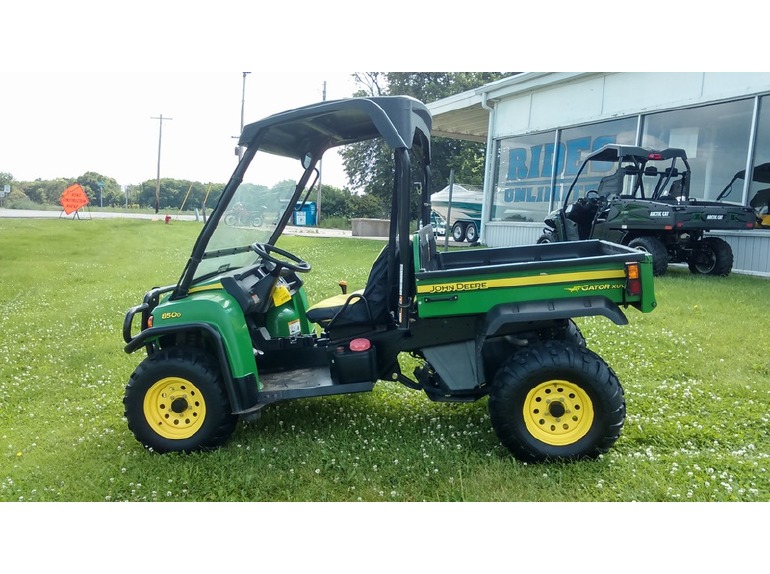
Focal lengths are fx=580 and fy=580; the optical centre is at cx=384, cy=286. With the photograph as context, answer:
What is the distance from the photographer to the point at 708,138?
39.1 ft

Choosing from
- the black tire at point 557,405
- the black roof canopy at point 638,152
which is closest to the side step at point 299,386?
the black tire at point 557,405

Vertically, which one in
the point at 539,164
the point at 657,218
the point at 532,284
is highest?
the point at 539,164

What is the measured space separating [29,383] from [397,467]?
12.2ft

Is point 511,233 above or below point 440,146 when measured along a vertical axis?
below

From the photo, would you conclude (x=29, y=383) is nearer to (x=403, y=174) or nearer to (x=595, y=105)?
(x=403, y=174)

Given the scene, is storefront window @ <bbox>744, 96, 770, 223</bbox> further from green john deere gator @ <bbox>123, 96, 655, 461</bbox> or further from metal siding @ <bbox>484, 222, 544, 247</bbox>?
green john deere gator @ <bbox>123, 96, 655, 461</bbox>

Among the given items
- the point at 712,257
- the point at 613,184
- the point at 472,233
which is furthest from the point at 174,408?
the point at 472,233

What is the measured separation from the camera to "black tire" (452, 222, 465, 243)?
21250mm

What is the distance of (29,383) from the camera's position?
5.22 m

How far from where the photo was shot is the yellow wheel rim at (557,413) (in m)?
3.41

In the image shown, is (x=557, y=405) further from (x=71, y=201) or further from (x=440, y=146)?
(x=440, y=146)

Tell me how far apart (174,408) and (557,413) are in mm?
2353

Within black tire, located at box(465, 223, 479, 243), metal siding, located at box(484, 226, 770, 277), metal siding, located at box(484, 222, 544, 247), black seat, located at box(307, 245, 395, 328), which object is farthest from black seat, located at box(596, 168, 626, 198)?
black seat, located at box(307, 245, 395, 328)

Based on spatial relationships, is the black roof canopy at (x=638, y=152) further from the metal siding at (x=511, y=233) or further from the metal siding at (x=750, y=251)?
the metal siding at (x=511, y=233)
